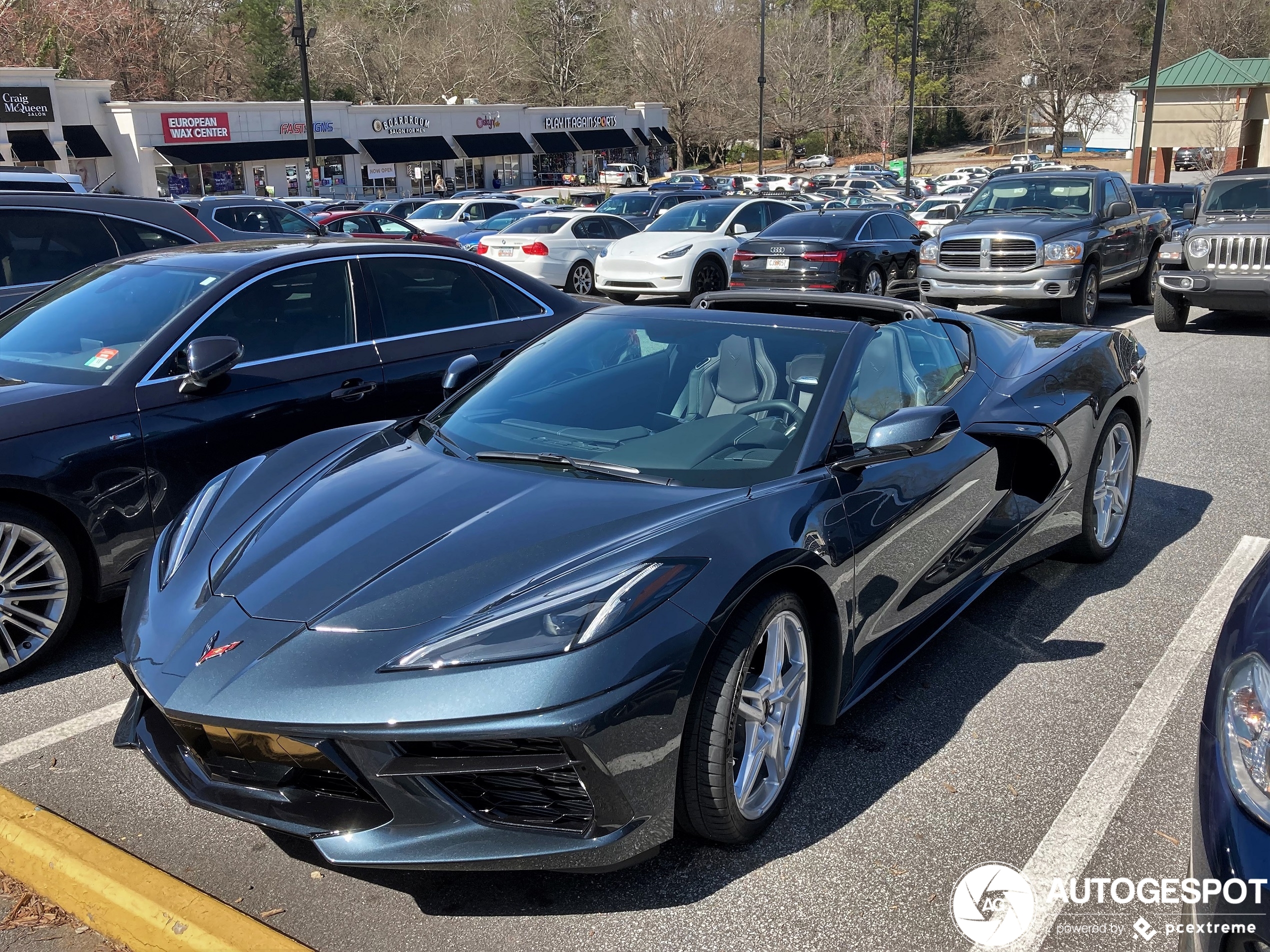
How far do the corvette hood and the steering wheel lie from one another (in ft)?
1.58

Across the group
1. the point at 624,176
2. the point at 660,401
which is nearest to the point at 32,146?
the point at 624,176

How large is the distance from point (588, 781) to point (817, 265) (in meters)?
12.6

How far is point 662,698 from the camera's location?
2.59 m

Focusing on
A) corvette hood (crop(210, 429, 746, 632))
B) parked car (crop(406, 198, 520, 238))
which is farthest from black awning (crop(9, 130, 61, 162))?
corvette hood (crop(210, 429, 746, 632))

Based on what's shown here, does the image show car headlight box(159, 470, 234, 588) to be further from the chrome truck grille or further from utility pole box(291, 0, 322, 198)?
utility pole box(291, 0, 322, 198)

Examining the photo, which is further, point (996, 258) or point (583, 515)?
point (996, 258)

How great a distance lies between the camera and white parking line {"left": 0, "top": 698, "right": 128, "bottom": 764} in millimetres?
3621

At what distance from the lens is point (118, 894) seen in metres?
2.77

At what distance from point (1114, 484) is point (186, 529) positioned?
4096 mm

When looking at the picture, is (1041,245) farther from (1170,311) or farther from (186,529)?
(186,529)

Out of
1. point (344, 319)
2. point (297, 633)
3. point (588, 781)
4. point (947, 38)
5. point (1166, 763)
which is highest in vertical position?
point (947, 38)

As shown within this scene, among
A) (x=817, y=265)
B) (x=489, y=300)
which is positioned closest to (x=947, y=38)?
(x=817, y=265)

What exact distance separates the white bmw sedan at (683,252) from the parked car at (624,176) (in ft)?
122

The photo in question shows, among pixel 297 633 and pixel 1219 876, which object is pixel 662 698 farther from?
pixel 1219 876
